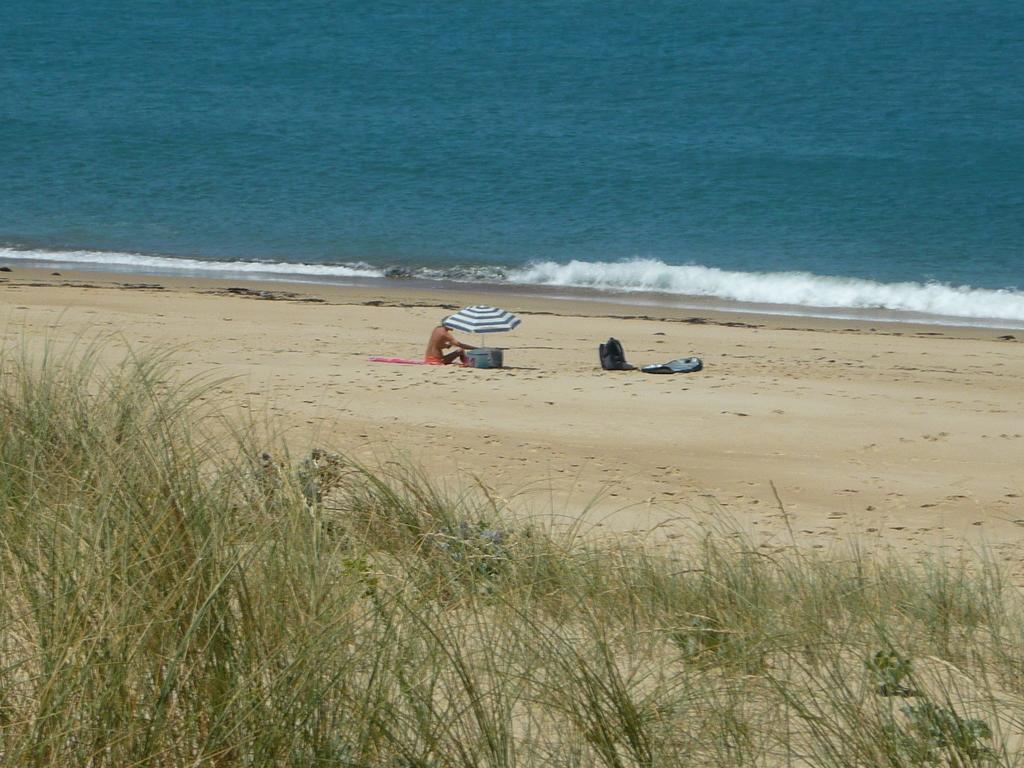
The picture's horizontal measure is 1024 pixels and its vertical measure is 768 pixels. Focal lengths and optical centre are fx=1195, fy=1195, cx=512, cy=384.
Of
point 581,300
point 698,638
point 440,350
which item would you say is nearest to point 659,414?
point 440,350

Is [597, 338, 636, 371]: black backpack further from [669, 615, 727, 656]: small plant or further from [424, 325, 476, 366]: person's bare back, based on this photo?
[669, 615, 727, 656]: small plant

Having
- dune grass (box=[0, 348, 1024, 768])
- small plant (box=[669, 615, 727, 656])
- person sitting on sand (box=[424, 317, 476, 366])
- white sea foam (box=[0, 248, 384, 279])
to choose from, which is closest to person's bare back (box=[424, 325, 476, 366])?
person sitting on sand (box=[424, 317, 476, 366])

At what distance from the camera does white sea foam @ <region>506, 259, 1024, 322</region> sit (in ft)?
71.3

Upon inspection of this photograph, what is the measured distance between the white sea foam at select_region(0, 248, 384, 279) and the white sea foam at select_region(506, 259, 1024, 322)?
11.2 ft

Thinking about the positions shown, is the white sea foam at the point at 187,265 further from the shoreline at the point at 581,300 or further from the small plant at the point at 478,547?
the small plant at the point at 478,547

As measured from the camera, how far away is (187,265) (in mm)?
24562

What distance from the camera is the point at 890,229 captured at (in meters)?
28.1

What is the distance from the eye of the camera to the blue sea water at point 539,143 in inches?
1006

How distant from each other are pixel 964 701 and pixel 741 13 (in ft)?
178

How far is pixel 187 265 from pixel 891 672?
22.9m

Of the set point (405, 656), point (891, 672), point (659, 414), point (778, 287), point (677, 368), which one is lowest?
point (659, 414)

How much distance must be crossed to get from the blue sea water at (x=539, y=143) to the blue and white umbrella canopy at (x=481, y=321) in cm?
1141

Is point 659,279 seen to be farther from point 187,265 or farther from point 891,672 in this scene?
point 891,672

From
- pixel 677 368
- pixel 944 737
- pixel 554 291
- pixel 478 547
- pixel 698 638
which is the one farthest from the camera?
pixel 554 291
